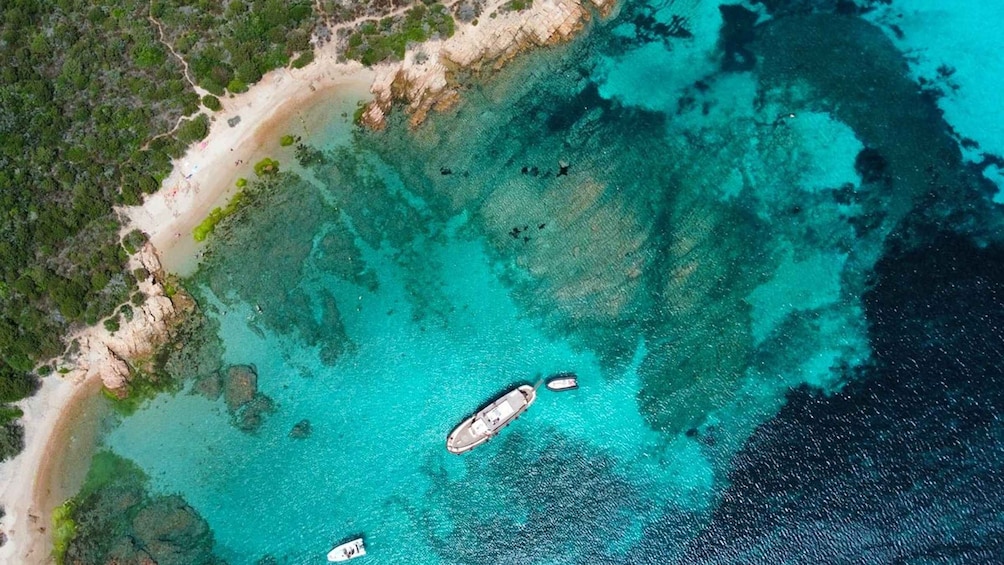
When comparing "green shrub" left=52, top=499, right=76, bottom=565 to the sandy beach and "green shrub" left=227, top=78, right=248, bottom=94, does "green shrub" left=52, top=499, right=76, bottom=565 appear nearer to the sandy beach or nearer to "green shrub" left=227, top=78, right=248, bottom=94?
the sandy beach

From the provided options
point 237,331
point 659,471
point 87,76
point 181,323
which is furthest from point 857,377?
point 87,76

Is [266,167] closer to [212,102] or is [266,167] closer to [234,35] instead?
[212,102]

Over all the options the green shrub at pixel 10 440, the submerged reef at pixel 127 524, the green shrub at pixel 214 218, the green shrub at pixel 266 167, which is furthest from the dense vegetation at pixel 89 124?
the submerged reef at pixel 127 524

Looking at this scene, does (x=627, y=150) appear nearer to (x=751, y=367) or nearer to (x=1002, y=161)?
(x=751, y=367)

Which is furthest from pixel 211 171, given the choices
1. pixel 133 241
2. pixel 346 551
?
pixel 346 551

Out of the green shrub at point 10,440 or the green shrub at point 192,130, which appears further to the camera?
the green shrub at point 192,130

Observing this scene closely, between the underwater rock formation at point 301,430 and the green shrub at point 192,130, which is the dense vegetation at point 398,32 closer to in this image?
the green shrub at point 192,130
